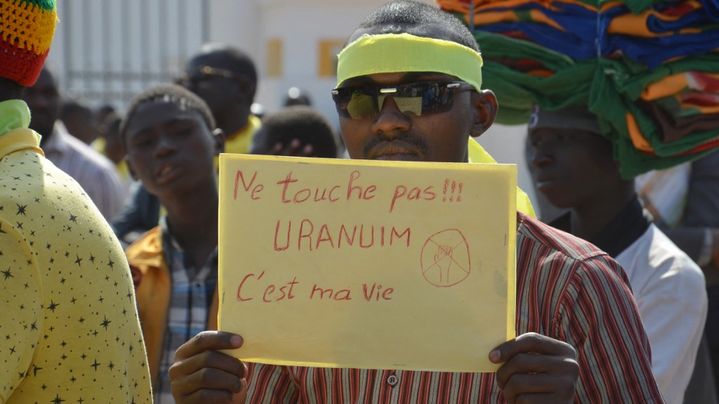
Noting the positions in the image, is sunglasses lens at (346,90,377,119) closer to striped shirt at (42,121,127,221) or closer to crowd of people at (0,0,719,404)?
crowd of people at (0,0,719,404)

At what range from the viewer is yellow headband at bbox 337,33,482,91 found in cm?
273

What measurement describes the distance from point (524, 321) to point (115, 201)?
15.3 ft

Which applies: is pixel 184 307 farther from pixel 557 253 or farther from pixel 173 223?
pixel 557 253

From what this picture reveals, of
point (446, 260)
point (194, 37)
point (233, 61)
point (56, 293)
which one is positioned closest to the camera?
point (56, 293)

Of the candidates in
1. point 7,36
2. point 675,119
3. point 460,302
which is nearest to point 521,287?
point 460,302

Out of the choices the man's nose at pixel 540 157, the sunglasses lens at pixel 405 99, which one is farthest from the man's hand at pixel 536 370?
the man's nose at pixel 540 157

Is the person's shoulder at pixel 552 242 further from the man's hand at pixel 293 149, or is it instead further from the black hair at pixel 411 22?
the man's hand at pixel 293 149

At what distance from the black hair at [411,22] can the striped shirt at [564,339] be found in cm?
51

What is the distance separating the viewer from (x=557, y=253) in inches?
100

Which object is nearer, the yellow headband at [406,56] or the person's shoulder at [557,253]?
the person's shoulder at [557,253]

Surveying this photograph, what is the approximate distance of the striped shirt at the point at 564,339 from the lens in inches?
98.1

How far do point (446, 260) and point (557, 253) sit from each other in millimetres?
293

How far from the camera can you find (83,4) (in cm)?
1945

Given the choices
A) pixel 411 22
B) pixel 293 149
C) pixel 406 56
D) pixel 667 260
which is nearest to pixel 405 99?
pixel 406 56
